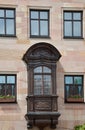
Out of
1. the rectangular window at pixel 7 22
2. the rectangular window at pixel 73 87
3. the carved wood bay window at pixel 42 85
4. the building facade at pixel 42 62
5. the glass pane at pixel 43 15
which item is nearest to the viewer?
the carved wood bay window at pixel 42 85

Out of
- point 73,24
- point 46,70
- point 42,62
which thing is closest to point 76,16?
point 73,24

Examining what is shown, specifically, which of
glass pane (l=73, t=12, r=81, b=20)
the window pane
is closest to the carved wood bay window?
the window pane

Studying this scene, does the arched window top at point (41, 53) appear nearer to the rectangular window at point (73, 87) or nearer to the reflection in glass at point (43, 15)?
the rectangular window at point (73, 87)

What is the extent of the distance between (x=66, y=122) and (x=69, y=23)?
463cm

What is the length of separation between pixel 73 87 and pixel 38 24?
3342 millimetres

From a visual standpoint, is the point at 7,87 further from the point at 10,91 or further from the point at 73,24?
the point at 73,24

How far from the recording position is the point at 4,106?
1401 inches

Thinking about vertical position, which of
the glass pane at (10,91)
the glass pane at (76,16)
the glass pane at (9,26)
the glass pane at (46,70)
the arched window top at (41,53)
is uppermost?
the glass pane at (76,16)

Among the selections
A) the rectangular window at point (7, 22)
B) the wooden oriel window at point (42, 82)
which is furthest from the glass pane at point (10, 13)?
the wooden oriel window at point (42, 82)

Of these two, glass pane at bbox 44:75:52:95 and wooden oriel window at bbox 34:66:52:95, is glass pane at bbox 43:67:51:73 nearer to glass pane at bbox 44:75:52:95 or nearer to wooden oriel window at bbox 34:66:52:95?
wooden oriel window at bbox 34:66:52:95

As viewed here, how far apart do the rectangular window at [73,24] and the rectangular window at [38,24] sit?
962 millimetres

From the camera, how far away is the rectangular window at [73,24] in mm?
36562

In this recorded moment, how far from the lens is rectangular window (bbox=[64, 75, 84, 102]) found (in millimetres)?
36219

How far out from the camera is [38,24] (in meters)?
36.3
